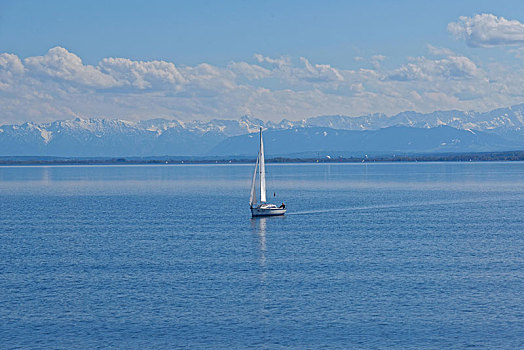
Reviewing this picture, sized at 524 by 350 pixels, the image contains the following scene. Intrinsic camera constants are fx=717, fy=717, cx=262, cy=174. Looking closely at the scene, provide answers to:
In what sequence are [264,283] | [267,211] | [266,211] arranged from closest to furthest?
[264,283], [266,211], [267,211]

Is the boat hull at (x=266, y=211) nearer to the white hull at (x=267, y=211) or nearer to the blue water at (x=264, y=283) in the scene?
the white hull at (x=267, y=211)

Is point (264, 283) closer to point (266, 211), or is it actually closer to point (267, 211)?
point (266, 211)

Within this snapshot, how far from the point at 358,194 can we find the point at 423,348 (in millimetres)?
124858

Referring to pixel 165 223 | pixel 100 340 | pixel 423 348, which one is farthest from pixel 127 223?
pixel 423 348

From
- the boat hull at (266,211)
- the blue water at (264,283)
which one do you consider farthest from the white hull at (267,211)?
the blue water at (264,283)

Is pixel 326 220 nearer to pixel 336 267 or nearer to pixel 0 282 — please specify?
pixel 336 267

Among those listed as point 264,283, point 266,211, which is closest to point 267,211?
point 266,211

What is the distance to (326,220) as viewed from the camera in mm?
105125

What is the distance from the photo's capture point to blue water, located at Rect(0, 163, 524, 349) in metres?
43.8

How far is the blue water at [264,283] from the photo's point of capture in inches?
1726

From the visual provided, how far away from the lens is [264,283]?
5741 cm

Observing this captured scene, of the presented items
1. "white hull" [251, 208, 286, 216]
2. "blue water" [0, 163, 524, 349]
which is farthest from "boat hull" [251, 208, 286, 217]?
"blue water" [0, 163, 524, 349]

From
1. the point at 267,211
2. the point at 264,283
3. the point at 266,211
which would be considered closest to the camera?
the point at 264,283

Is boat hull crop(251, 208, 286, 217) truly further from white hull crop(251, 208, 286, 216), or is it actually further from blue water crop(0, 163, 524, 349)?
blue water crop(0, 163, 524, 349)
